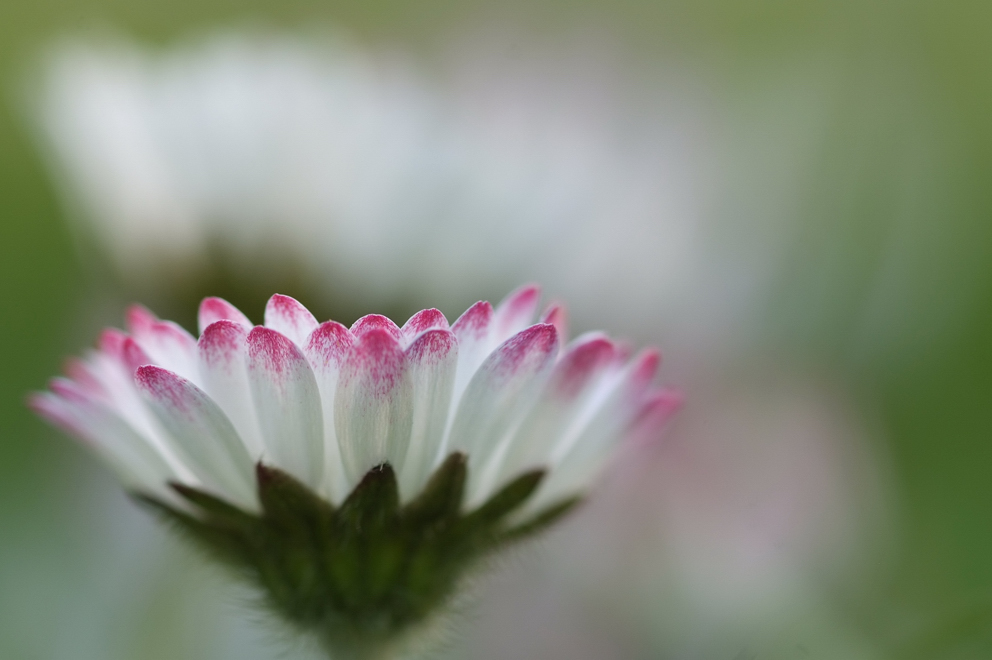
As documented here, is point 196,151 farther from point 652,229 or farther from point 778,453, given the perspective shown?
point 778,453

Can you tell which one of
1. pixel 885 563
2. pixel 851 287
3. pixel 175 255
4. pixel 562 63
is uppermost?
pixel 562 63

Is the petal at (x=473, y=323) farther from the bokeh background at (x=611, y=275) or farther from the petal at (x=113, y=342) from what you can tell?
the bokeh background at (x=611, y=275)

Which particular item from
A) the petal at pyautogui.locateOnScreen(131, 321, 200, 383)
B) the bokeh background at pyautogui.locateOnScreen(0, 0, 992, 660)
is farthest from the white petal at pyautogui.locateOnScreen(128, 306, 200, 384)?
the bokeh background at pyautogui.locateOnScreen(0, 0, 992, 660)

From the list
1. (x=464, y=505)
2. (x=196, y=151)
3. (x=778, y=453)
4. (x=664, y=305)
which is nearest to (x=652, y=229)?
(x=664, y=305)

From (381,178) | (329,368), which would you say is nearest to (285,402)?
(329,368)

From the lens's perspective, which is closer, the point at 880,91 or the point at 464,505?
the point at 464,505

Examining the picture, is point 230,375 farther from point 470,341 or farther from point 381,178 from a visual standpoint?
point 381,178

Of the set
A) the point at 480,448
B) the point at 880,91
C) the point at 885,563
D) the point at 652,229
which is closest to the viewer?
the point at 480,448
